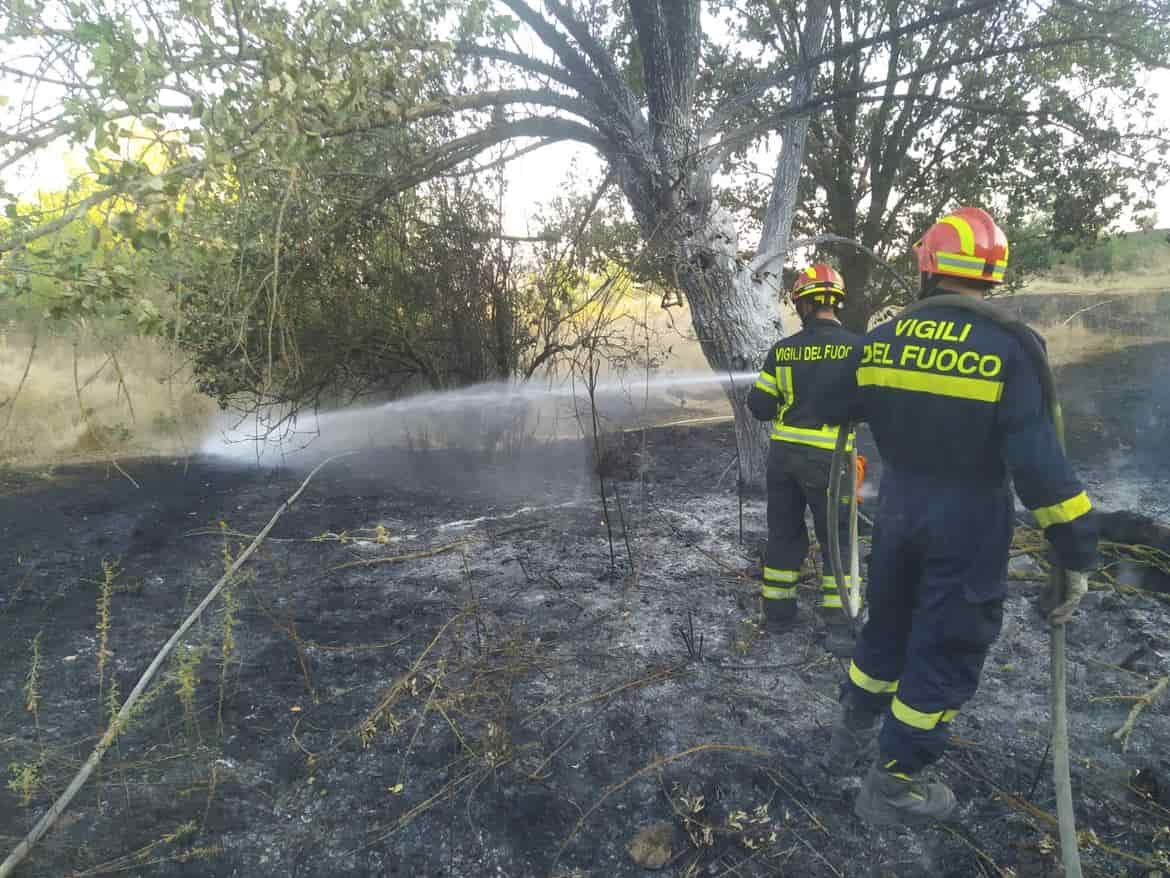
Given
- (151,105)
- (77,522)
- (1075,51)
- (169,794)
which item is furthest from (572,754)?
(1075,51)

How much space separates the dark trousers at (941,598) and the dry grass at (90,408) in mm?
7911

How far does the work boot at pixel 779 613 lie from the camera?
3867 mm

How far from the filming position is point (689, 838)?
7.89 feet

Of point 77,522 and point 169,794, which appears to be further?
point 77,522

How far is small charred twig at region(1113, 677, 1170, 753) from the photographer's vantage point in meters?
2.82

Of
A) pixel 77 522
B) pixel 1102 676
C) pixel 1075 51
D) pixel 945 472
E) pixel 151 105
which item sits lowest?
pixel 1102 676

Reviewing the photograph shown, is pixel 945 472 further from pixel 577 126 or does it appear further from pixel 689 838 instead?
pixel 577 126

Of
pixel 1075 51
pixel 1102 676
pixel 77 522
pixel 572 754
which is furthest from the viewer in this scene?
pixel 1075 51

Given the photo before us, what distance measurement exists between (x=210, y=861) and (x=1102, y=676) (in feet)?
12.7

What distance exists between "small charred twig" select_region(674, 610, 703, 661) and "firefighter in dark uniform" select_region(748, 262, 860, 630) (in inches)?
17.3

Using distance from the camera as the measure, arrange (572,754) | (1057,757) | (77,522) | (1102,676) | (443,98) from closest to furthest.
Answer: (1057,757) < (572,754) < (1102,676) < (443,98) < (77,522)

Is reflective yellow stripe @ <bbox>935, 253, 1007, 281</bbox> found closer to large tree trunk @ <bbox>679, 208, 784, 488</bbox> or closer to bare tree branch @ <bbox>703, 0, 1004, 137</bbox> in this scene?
large tree trunk @ <bbox>679, 208, 784, 488</bbox>

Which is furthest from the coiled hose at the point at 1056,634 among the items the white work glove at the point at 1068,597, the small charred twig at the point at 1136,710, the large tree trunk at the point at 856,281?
the large tree trunk at the point at 856,281

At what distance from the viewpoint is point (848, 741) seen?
2770 millimetres
